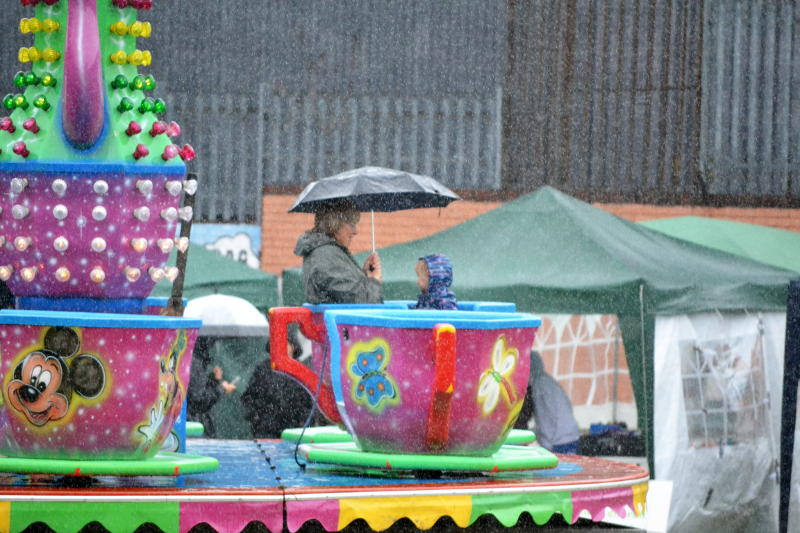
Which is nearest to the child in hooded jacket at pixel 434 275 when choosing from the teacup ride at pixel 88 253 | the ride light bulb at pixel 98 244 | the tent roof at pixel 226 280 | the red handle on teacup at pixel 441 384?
the red handle on teacup at pixel 441 384

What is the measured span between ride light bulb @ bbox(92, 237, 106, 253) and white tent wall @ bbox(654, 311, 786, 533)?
760 cm

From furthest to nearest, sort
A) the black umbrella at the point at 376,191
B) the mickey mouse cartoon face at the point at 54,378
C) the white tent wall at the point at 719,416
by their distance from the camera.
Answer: the white tent wall at the point at 719,416, the black umbrella at the point at 376,191, the mickey mouse cartoon face at the point at 54,378

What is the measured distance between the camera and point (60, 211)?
2539mm

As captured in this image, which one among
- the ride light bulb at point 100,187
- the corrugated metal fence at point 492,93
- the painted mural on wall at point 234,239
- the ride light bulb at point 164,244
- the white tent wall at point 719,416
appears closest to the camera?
the ride light bulb at point 100,187

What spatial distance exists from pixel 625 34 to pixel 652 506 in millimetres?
11423

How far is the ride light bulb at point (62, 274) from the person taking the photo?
101 inches

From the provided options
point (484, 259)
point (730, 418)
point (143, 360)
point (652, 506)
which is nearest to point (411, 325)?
point (143, 360)

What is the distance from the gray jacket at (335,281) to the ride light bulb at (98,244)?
3.75ft

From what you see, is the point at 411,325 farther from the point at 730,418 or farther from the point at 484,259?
the point at 730,418

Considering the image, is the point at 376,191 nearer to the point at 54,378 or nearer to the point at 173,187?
the point at 173,187

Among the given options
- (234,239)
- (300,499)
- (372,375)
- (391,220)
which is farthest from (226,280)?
(300,499)

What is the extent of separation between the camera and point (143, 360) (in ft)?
8.09

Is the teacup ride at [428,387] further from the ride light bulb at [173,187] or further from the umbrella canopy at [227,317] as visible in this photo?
the umbrella canopy at [227,317]

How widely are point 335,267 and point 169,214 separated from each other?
114cm
